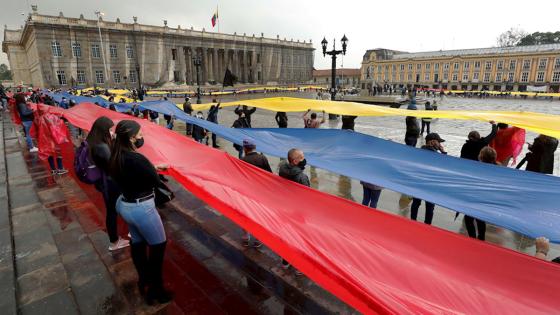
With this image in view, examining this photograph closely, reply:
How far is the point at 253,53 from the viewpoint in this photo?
72938 millimetres

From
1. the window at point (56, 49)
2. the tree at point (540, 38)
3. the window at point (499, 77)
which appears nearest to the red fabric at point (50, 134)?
the window at point (56, 49)

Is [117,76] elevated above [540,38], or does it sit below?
below

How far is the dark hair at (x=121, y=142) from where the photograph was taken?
8.23ft

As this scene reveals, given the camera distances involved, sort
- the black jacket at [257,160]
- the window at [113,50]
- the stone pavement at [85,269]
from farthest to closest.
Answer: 1. the window at [113,50]
2. the black jacket at [257,160]
3. the stone pavement at [85,269]

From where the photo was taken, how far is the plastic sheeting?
2916mm

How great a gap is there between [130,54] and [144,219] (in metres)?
59.1

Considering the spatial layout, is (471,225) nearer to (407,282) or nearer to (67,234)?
(407,282)

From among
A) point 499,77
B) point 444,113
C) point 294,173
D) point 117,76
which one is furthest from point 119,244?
point 499,77

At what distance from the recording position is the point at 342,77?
88.3 m

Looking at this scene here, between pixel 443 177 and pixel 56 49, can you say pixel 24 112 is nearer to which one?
pixel 443 177

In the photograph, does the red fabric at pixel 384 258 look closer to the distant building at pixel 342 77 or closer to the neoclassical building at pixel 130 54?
the neoclassical building at pixel 130 54

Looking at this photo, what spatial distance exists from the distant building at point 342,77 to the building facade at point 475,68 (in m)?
6.55

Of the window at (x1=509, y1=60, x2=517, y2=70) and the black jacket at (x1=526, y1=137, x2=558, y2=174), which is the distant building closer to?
the window at (x1=509, y1=60, x2=517, y2=70)

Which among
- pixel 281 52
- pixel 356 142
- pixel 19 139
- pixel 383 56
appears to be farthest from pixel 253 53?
pixel 356 142
